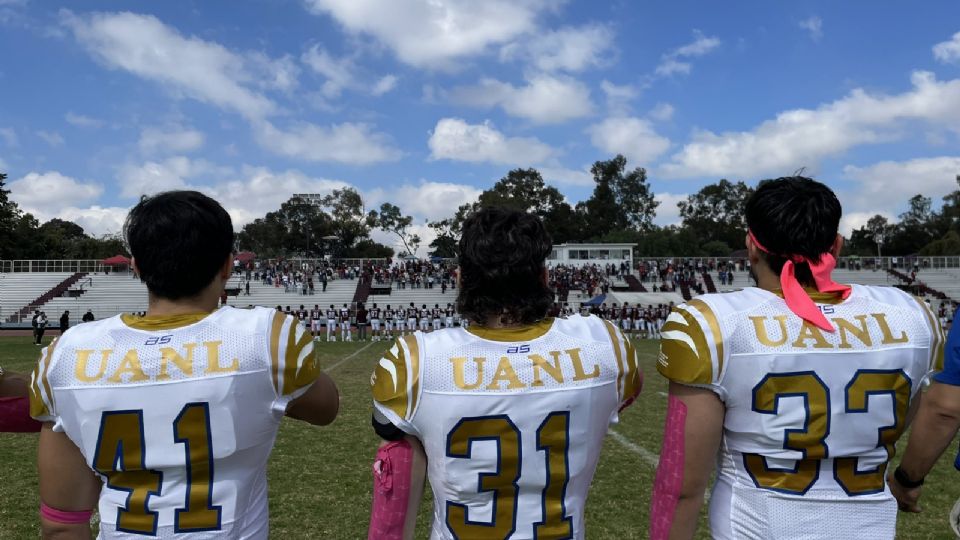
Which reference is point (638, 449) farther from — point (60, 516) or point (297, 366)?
point (60, 516)

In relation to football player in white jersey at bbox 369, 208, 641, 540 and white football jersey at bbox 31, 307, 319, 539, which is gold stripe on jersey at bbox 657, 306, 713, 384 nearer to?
football player in white jersey at bbox 369, 208, 641, 540

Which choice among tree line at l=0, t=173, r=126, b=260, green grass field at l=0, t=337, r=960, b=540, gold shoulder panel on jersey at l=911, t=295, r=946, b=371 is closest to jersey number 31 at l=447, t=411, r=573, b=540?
gold shoulder panel on jersey at l=911, t=295, r=946, b=371

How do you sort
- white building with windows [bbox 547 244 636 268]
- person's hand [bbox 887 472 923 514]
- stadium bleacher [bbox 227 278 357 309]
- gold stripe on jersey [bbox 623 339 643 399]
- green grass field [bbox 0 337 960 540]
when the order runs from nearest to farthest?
gold stripe on jersey [bbox 623 339 643 399] < person's hand [bbox 887 472 923 514] < green grass field [bbox 0 337 960 540] < stadium bleacher [bbox 227 278 357 309] < white building with windows [bbox 547 244 636 268]

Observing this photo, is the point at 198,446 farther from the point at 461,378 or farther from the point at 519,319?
the point at 519,319

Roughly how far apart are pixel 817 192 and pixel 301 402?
1.84m

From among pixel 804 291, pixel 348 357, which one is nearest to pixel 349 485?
pixel 804 291

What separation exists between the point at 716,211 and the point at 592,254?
4527cm

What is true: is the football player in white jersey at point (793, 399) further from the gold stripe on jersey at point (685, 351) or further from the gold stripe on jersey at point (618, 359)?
the gold stripe on jersey at point (618, 359)

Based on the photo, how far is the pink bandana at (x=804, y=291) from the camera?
1.92 m

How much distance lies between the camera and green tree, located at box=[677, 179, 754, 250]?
7925 centimetres

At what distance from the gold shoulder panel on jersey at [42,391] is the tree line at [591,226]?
199ft

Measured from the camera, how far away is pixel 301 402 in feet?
6.62

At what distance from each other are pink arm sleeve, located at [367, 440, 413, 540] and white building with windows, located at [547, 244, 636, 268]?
40483 millimetres

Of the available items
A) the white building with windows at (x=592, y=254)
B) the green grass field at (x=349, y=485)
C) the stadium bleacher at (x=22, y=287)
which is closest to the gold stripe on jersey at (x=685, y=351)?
the green grass field at (x=349, y=485)
